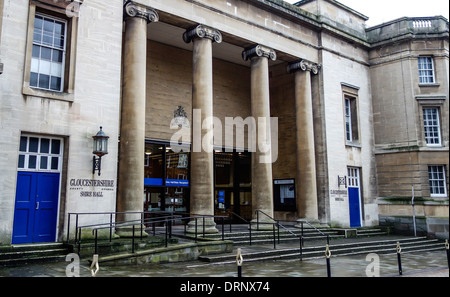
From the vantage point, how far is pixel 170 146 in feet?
60.6

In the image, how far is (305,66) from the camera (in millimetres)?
19406

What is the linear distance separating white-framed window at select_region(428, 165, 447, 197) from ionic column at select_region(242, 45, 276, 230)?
374 inches

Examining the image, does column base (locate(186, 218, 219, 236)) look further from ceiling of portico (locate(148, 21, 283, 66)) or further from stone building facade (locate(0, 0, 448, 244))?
ceiling of portico (locate(148, 21, 283, 66))

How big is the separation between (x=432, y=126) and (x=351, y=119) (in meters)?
4.23

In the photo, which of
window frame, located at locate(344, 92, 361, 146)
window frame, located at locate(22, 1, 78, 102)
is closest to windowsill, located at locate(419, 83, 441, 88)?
window frame, located at locate(344, 92, 361, 146)

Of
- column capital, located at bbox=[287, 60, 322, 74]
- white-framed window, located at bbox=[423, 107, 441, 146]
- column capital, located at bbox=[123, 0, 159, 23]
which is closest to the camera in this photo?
column capital, located at bbox=[123, 0, 159, 23]

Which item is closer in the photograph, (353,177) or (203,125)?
(203,125)

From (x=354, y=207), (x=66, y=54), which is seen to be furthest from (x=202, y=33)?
(x=354, y=207)

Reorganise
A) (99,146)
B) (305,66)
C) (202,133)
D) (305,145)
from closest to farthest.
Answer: (99,146), (202,133), (305,145), (305,66)

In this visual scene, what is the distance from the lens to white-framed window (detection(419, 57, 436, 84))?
21.6 m

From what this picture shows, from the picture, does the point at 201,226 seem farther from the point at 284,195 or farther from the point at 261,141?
the point at 284,195

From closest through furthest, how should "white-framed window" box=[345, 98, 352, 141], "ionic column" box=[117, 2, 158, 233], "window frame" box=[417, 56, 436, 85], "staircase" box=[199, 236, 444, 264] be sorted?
"staircase" box=[199, 236, 444, 264] < "ionic column" box=[117, 2, 158, 233] < "window frame" box=[417, 56, 436, 85] < "white-framed window" box=[345, 98, 352, 141]
